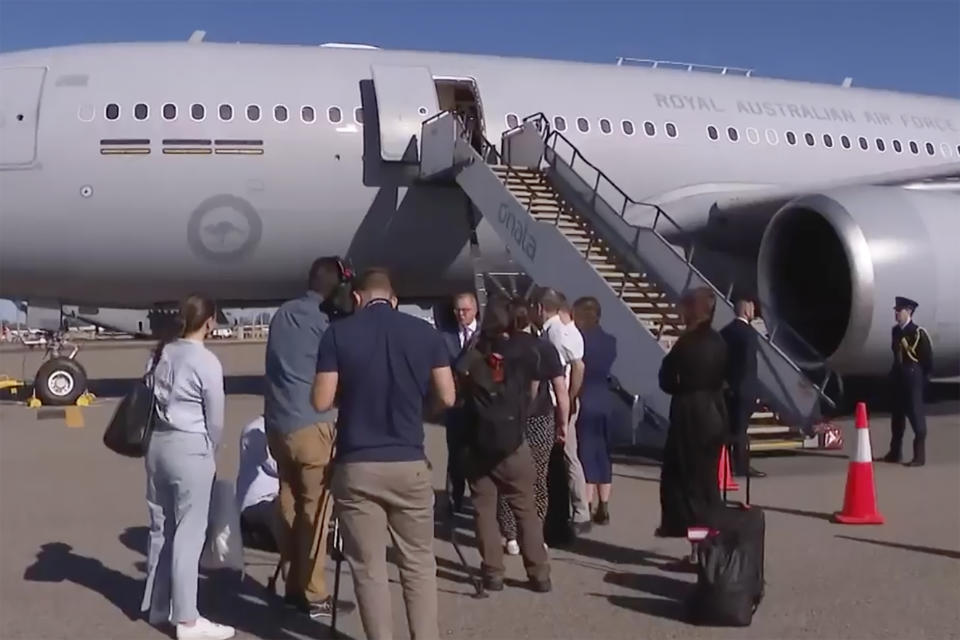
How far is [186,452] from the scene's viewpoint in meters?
4.44

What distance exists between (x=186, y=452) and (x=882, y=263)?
6955mm

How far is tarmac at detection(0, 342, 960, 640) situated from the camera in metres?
4.60

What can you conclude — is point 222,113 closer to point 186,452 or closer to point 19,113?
point 19,113

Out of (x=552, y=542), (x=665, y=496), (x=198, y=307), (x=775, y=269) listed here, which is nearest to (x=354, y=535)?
(x=198, y=307)

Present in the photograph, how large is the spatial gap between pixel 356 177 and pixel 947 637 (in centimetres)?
829

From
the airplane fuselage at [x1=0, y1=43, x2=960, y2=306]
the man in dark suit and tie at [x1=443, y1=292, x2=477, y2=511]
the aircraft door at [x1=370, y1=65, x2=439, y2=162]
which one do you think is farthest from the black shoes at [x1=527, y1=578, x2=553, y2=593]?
the aircraft door at [x1=370, y1=65, x2=439, y2=162]

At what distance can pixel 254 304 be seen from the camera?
502 inches

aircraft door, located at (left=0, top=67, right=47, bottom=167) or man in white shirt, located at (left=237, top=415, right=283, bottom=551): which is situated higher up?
aircraft door, located at (left=0, top=67, right=47, bottom=167)

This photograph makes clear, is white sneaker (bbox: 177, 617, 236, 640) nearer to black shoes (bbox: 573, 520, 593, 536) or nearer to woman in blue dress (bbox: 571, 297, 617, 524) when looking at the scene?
black shoes (bbox: 573, 520, 593, 536)

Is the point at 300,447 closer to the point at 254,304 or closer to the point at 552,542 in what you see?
the point at 552,542

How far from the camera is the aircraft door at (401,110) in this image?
1147 cm

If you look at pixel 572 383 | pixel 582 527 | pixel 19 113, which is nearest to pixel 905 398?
pixel 582 527

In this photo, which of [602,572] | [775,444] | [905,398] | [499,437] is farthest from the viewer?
[775,444]

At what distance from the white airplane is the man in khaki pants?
5.84 meters
